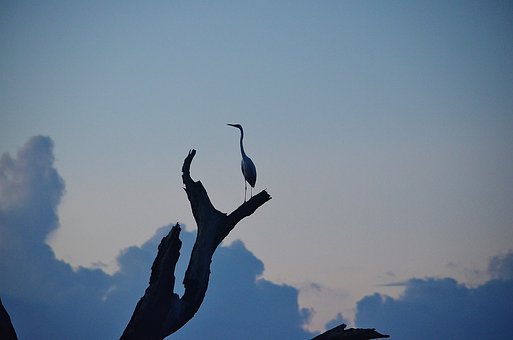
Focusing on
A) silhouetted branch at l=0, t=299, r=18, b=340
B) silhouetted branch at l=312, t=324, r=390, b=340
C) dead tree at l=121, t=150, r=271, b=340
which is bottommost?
silhouetted branch at l=312, t=324, r=390, b=340

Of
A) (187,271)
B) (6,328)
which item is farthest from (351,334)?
(6,328)

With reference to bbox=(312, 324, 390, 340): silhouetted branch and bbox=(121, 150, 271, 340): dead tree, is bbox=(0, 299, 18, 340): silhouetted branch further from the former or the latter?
bbox=(312, 324, 390, 340): silhouetted branch

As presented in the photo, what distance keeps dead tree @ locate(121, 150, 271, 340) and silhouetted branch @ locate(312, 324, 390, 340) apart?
2.80 metres

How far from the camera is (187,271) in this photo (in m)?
14.9

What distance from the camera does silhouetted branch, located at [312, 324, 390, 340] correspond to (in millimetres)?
13895

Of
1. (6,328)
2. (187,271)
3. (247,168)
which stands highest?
(247,168)

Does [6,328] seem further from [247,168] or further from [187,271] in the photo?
[247,168]

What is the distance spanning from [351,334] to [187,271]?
359cm

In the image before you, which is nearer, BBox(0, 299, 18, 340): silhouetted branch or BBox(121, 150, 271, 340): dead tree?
BBox(0, 299, 18, 340): silhouetted branch

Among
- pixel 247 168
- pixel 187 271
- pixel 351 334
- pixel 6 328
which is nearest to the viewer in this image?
pixel 6 328

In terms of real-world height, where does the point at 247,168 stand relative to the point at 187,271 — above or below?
above

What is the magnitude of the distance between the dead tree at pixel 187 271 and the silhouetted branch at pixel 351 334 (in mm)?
2800

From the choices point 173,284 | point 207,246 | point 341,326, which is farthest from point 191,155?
point 341,326

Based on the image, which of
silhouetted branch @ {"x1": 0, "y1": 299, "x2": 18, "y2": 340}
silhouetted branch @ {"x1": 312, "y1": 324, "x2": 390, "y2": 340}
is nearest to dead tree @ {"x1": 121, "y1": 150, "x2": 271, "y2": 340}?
silhouetted branch @ {"x1": 0, "y1": 299, "x2": 18, "y2": 340}
